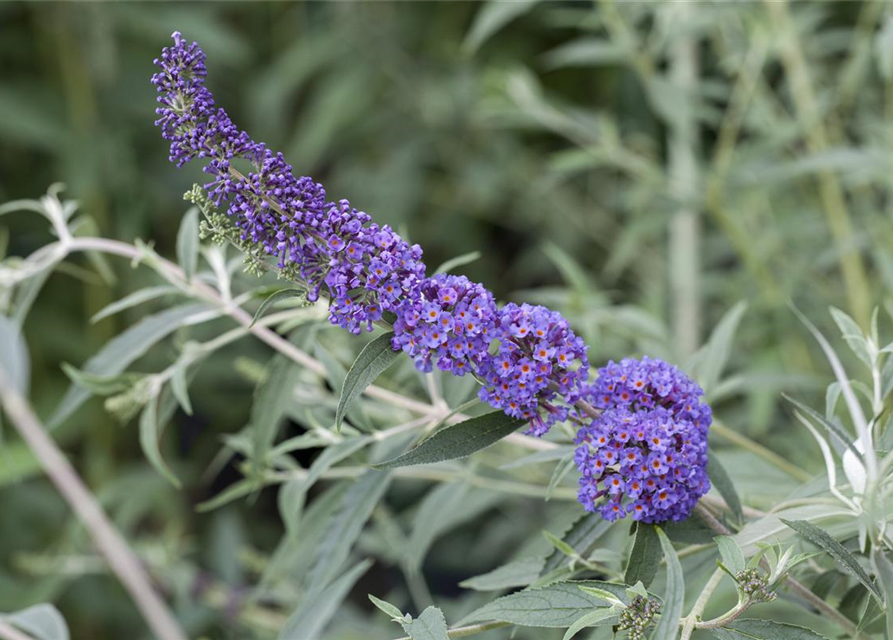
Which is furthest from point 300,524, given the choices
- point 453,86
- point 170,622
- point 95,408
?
point 453,86

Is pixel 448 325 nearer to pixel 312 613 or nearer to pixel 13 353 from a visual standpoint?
pixel 312 613

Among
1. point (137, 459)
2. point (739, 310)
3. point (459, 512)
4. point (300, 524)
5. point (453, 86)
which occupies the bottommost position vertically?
point (300, 524)

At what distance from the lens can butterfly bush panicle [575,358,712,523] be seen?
71cm

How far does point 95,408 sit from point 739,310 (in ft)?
5.36

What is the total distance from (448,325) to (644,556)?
0.75 feet

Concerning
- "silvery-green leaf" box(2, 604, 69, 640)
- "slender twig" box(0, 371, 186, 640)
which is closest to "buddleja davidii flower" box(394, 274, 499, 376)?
"silvery-green leaf" box(2, 604, 69, 640)

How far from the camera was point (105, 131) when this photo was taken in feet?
7.84

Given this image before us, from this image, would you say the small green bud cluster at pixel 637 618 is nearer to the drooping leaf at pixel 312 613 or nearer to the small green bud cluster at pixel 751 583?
the small green bud cluster at pixel 751 583

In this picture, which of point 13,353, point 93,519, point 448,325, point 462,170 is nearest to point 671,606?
point 448,325

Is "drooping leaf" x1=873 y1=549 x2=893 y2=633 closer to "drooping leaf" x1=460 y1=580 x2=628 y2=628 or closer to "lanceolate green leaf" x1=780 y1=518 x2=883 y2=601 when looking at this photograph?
"lanceolate green leaf" x1=780 y1=518 x2=883 y2=601

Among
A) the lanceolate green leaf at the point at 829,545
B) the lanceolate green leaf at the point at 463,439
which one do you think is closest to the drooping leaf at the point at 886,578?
the lanceolate green leaf at the point at 829,545

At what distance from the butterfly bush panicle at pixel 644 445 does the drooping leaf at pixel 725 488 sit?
0.24 feet

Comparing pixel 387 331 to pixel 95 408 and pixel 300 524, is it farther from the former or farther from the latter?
pixel 95 408

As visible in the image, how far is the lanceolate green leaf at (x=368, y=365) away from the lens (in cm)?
70
